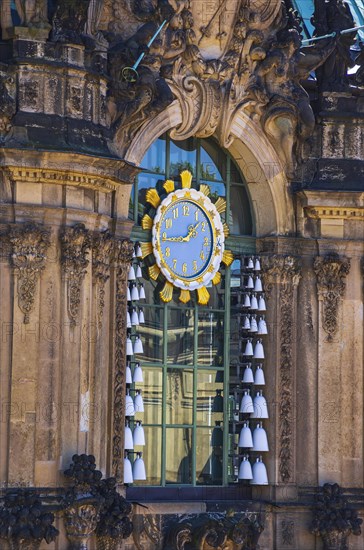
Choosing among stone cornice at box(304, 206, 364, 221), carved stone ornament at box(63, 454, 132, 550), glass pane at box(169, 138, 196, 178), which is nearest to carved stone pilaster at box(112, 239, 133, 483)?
carved stone ornament at box(63, 454, 132, 550)

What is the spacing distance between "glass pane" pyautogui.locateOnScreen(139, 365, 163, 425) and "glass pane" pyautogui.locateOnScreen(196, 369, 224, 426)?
28.2 inches

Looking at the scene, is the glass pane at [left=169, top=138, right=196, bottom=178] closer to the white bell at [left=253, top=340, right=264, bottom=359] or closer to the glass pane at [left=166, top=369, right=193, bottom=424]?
the white bell at [left=253, top=340, right=264, bottom=359]

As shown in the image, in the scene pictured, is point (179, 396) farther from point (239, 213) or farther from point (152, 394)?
point (239, 213)

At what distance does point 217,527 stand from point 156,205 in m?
4.61

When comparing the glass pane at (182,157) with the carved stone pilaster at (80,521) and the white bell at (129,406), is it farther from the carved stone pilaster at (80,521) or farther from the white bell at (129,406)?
the carved stone pilaster at (80,521)

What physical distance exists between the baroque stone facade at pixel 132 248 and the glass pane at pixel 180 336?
1.27 m

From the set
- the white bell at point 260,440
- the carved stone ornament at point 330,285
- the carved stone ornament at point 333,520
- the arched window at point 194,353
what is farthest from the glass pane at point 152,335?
the carved stone ornament at point 333,520

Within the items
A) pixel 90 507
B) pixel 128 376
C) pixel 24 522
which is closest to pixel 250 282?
pixel 128 376

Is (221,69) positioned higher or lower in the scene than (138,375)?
higher

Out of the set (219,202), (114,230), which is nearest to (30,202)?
(114,230)

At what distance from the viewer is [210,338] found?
3084 cm

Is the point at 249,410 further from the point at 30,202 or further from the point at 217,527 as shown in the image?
the point at 30,202

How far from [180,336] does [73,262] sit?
2965 millimetres

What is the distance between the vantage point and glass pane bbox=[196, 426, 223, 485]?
30531 mm
